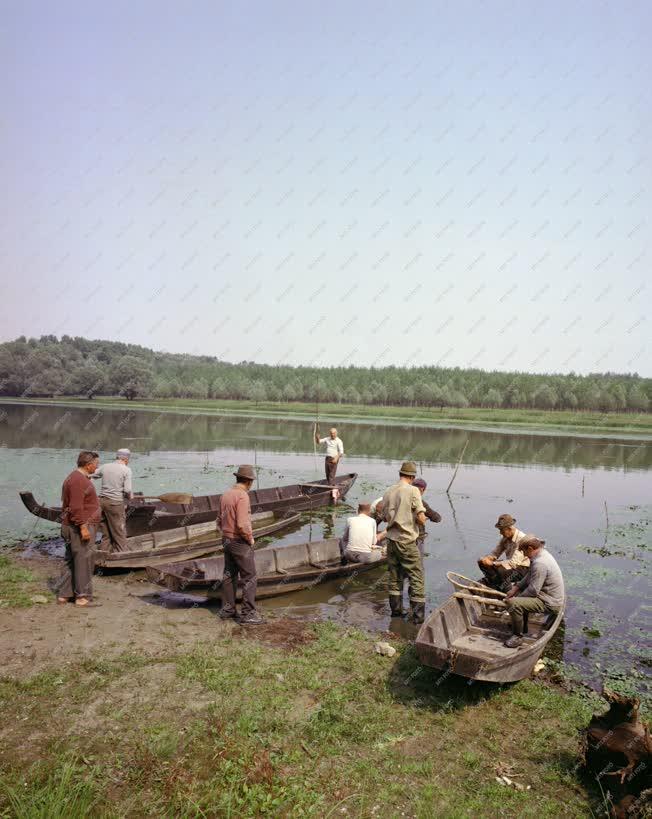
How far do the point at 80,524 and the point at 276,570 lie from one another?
162 inches

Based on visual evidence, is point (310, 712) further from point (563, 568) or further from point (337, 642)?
point (563, 568)

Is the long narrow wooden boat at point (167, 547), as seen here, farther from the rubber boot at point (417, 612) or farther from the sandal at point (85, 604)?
the rubber boot at point (417, 612)

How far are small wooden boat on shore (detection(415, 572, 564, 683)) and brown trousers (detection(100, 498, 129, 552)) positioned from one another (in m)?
7.37

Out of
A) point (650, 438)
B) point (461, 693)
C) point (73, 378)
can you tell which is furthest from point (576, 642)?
point (73, 378)

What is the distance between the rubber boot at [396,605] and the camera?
10.6 metres

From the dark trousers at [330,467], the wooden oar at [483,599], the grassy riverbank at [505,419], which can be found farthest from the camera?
the grassy riverbank at [505,419]

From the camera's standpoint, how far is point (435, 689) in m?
7.64

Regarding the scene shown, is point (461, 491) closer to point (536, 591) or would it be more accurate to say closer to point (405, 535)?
point (405, 535)

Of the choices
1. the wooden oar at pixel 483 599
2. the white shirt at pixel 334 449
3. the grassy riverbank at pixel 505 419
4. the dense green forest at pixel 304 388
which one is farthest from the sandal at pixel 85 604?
the dense green forest at pixel 304 388

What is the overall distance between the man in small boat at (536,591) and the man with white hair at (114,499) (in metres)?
7.99

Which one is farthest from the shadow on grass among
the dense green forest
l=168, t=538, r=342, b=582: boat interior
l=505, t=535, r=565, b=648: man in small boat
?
the dense green forest

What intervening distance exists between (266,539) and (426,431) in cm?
4648

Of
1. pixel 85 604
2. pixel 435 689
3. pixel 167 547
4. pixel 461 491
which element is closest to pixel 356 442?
pixel 461 491

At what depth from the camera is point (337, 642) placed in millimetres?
9102
